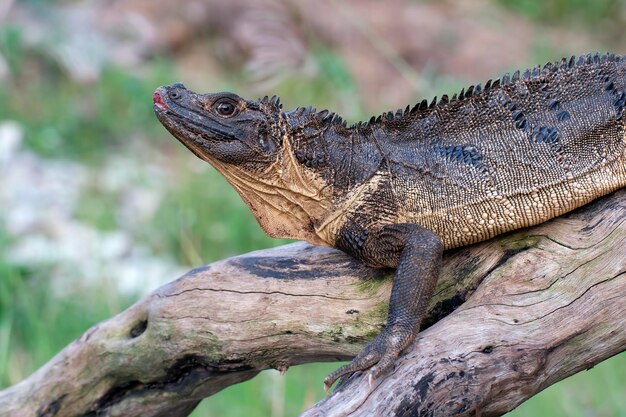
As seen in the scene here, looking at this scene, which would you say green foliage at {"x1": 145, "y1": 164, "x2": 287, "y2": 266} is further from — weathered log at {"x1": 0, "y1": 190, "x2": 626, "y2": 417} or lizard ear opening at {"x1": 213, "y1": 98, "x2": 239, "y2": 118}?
lizard ear opening at {"x1": 213, "y1": 98, "x2": 239, "y2": 118}

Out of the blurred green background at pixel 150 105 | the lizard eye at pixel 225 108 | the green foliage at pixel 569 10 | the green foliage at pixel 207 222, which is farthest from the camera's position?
the green foliage at pixel 569 10

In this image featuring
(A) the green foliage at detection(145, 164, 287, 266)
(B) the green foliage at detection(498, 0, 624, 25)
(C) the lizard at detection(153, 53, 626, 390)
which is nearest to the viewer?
(C) the lizard at detection(153, 53, 626, 390)

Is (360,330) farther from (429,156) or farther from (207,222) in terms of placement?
(207,222)

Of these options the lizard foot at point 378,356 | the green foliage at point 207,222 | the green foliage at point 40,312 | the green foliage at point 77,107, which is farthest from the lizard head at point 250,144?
the green foliage at point 77,107

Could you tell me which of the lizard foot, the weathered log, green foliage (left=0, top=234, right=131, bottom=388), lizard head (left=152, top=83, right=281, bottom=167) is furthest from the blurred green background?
the lizard foot

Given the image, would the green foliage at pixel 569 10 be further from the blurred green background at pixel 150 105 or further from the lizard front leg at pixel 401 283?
the lizard front leg at pixel 401 283

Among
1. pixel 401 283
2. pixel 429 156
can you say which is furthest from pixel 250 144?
pixel 401 283

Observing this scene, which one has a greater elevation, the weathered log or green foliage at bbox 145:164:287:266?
green foliage at bbox 145:164:287:266

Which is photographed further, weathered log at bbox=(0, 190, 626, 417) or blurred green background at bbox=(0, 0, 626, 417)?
blurred green background at bbox=(0, 0, 626, 417)
